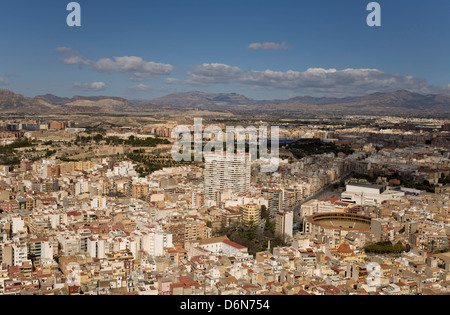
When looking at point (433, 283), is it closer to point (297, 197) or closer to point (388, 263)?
point (388, 263)

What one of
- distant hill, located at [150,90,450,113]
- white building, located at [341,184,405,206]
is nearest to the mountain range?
distant hill, located at [150,90,450,113]

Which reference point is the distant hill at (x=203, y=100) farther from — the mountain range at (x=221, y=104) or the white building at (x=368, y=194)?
the white building at (x=368, y=194)

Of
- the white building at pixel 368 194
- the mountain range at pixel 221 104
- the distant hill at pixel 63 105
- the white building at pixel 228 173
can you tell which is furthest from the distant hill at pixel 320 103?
the white building at pixel 228 173

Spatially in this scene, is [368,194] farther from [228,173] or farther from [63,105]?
[63,105]

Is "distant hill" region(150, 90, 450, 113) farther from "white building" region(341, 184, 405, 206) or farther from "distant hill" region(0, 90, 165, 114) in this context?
"white building" region(341, 184, 405, 206)

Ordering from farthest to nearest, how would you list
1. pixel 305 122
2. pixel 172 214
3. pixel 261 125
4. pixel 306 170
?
pixel 305 122
pixel 261 125
pixel 306 170
pixel 172 214

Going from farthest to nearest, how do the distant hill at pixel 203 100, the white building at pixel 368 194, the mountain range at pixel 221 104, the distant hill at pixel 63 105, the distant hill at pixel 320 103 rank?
the distant hill at pixel 203 100 < the distant hill at pixel 320 103 < the mountain range at pixel 221 104 < the distant hill at pixel 63 105 < the white building at pixel 368 194

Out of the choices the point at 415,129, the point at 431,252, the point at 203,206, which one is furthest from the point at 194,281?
the point at 415,129

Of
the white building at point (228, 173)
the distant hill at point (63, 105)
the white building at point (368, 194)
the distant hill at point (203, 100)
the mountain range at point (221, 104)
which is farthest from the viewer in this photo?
the distant hill at point (203, 100)
